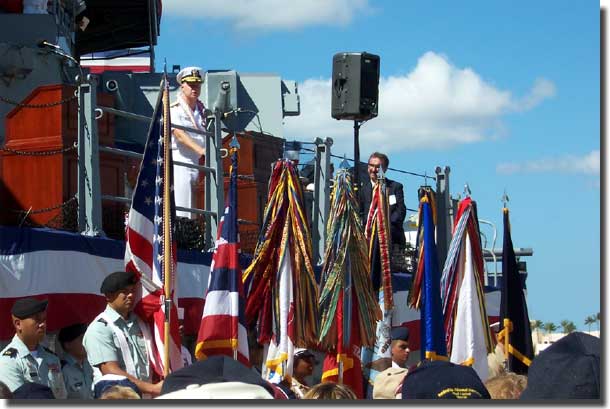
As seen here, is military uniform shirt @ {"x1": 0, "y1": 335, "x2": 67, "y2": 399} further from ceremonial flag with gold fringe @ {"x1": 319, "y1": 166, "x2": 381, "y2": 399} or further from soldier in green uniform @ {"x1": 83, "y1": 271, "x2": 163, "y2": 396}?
ceremonial flag with gold fringe @ {"x1": 319, "y1": 166, "x2": 381, "y2": 399}

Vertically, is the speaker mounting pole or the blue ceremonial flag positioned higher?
the speaker mounting pole

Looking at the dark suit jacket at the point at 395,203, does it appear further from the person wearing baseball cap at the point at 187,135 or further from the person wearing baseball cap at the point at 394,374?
the person wearing baseball cap at the point at 394,374

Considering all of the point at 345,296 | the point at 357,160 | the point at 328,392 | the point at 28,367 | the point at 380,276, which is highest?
the point at 357,160

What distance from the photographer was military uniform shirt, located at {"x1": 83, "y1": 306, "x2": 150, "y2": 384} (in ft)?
26.0

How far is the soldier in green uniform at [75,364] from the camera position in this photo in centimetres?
787

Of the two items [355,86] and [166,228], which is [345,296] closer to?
[166,228]

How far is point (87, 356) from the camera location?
8.05m

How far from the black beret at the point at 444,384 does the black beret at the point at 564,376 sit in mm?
210

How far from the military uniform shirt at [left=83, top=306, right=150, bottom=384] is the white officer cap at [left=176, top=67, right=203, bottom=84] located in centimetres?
403

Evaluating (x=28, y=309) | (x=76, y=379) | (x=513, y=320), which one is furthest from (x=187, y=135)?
(x=28, y=309)

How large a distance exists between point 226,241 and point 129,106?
8.26 meters

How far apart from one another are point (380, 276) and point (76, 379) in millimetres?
5150

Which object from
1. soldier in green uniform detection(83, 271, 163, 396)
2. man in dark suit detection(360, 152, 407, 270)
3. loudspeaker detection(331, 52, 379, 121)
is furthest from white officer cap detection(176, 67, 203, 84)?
soldier in green uniform detection(83, 271, 163, 396)

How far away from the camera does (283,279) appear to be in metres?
10.4
